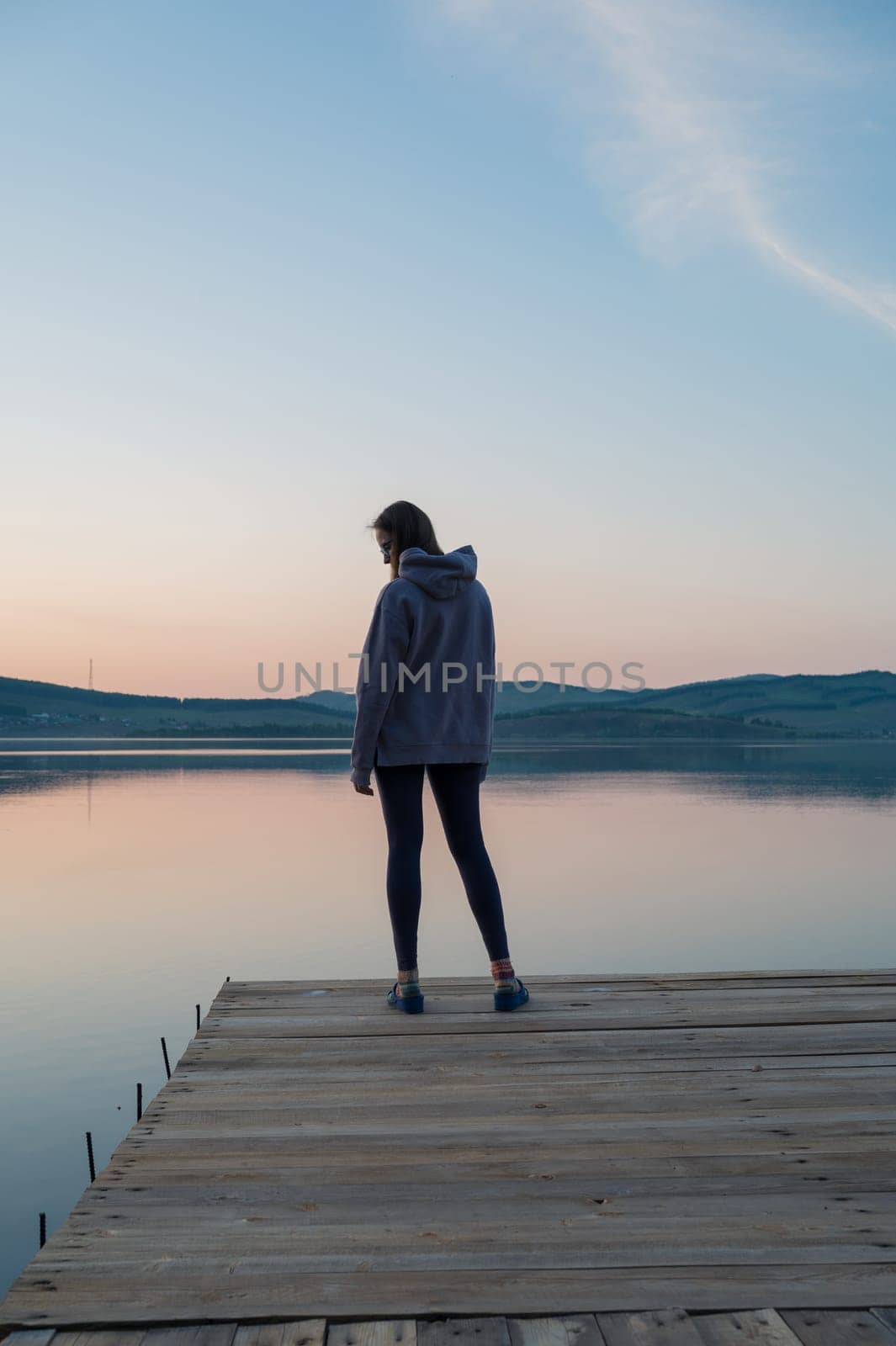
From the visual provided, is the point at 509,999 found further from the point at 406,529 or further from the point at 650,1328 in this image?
the point at 650,1328

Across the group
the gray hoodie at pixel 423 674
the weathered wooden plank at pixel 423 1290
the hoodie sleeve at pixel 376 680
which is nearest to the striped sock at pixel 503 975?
the gray hoodie at pixel 423 674

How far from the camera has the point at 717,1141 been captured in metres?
2.87

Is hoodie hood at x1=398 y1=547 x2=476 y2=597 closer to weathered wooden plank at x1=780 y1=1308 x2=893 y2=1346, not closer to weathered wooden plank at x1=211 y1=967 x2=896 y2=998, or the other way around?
weathered wooden plank at x1=211 y1=967 x2=896 y2=998

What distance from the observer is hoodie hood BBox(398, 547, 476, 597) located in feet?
13.7

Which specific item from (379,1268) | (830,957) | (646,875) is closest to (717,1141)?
(379,1268)

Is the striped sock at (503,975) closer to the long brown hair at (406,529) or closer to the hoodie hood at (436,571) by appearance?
the hoodie hood at (436,571)

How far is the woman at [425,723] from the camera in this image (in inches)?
163

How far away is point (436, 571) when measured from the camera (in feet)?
13.7

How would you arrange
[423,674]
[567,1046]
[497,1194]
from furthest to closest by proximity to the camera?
[423,674] < [567,1046] < [497,1194]

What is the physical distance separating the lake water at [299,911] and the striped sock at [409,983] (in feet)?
6.36

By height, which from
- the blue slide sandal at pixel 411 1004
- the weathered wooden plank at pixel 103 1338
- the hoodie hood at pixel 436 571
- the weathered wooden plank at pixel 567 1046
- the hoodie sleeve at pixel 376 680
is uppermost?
the hoodie hood at pixel 436 571

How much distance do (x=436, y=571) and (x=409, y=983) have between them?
5.58ft

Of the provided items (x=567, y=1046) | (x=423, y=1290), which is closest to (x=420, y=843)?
(x=567, y=1046)

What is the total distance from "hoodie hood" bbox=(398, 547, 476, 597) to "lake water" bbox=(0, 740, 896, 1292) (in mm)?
3254
